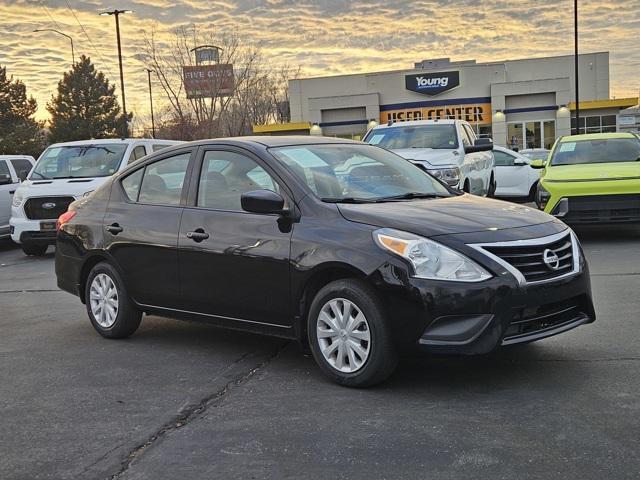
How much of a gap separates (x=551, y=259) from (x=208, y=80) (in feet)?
133

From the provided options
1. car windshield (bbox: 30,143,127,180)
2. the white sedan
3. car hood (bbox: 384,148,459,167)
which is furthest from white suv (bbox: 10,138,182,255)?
the white sedan

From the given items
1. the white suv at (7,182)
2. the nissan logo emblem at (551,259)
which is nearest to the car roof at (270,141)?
the nissan logo emblem at (551,259)

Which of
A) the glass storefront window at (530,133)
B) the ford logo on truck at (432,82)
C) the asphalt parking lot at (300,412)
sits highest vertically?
the ford logo on truck at (432,82)

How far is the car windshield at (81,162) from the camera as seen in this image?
43.7ft

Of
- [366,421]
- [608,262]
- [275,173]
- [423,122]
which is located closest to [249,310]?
[275,173]

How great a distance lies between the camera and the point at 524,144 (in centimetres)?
4878

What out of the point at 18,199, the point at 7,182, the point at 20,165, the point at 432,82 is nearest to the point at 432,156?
the point at 18,199

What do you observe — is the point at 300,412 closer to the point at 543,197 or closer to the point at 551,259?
the point at 551,259

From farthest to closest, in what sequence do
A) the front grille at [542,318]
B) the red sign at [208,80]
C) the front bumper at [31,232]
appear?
the red sign at [208,80] < the front bumper at [31,232] < the front grille at [542,318]

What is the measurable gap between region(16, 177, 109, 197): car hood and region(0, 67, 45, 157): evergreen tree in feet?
167

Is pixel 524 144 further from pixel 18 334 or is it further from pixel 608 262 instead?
pixel 18 334

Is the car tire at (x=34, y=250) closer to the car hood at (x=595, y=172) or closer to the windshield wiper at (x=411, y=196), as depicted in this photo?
the car hood at (x=595, y=172)

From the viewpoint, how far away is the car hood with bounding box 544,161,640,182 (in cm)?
1111

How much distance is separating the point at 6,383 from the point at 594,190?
857 centimetres
